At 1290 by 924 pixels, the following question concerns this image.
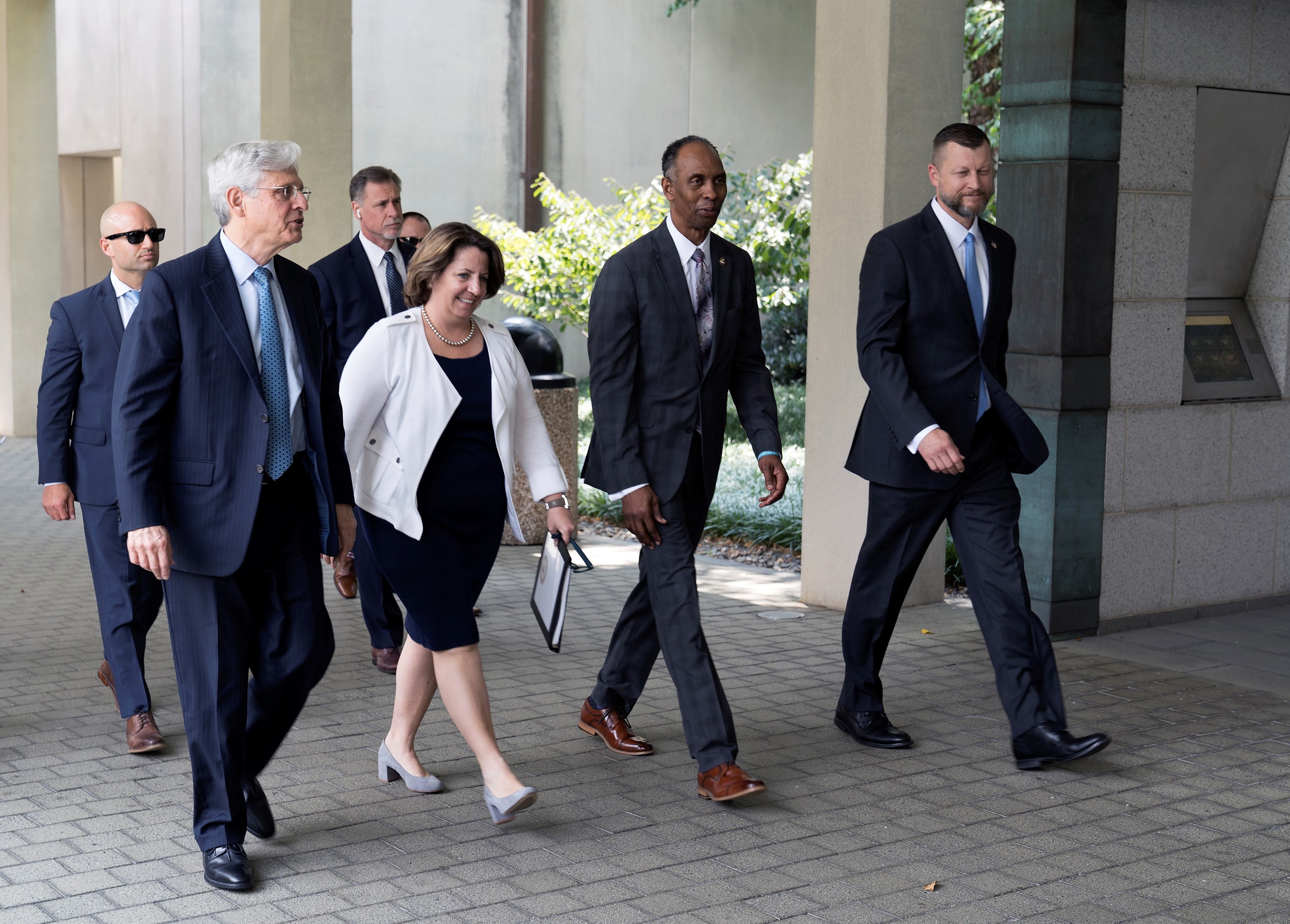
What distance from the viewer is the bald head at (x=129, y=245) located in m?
5.73

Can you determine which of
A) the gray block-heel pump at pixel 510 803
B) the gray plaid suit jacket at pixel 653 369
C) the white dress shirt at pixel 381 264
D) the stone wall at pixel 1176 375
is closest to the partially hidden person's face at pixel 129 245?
the white dress shirt at pixel 381 264

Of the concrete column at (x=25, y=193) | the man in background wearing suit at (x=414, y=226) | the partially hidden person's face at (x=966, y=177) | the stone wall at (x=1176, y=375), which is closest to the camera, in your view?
the partially hidden person's face at (x=966, y=177)

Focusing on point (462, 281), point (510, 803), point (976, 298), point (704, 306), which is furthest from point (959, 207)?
point (510, 803)

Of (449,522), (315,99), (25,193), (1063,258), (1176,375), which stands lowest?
(449,522)

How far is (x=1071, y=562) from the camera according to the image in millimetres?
7461

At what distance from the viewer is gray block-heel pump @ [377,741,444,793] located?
508cm

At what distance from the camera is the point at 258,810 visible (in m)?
4.58

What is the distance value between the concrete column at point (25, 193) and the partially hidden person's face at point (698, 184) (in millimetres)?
13709

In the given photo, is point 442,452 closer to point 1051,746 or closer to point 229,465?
point 229,465

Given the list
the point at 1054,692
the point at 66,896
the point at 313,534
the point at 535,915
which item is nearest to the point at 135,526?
the point at 313,534

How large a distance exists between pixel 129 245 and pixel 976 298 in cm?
322

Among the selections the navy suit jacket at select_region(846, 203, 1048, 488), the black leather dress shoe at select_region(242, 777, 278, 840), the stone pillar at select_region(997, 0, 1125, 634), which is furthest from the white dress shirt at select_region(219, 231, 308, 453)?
the stone pillar at select_region(997, 0, 1125, 634)

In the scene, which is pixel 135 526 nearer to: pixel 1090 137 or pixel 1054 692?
pixel 1054 692

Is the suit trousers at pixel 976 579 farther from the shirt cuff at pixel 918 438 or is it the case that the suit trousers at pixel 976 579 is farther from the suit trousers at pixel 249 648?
the suit trousers at pixel 249 648
